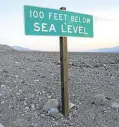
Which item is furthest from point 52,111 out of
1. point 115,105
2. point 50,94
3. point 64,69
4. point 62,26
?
point 62,26

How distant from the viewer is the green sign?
249 inches

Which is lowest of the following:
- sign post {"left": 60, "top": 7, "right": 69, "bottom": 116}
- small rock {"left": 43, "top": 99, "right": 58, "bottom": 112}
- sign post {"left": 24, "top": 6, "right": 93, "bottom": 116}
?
small rock {"left": 43, "top": 99, "right": 58, "bottom": 112}

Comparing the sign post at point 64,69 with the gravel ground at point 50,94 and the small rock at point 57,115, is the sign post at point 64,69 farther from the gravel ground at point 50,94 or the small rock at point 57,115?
the gravel ground at point 50,94

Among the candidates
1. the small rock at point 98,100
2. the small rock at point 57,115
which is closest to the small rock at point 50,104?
the small rock at point 57,115

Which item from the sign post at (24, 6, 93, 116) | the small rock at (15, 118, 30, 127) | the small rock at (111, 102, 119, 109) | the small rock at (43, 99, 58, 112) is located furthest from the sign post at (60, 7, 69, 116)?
the small rock at (111, 102, 119, 109)

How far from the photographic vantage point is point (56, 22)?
6.71 meters

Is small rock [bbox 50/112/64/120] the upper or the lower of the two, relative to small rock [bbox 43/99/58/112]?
lower

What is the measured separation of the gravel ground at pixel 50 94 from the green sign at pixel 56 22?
1.70 metres

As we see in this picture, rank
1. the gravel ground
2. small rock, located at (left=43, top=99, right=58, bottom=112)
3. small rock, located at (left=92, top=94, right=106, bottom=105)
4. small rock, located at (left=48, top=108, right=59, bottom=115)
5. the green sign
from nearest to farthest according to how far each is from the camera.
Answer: the green sign < the gravel ground < small rock, located at (left=48, top=108, right=59, bottom=115) < small rock, located at (left=43, top=99, right=58, bottom=112) < small rock, located at (left=92, top=94, right=106, bottom=105)

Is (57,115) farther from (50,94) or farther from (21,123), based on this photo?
(50,94)

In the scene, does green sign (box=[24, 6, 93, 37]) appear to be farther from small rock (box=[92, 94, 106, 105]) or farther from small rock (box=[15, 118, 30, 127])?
small rock (box=[15, 118, 30, 127])

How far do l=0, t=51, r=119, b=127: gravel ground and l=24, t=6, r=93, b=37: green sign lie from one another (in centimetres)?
170

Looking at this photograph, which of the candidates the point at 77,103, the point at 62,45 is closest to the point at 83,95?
the point at 77,103

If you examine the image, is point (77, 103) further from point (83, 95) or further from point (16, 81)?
point (16, 81)
